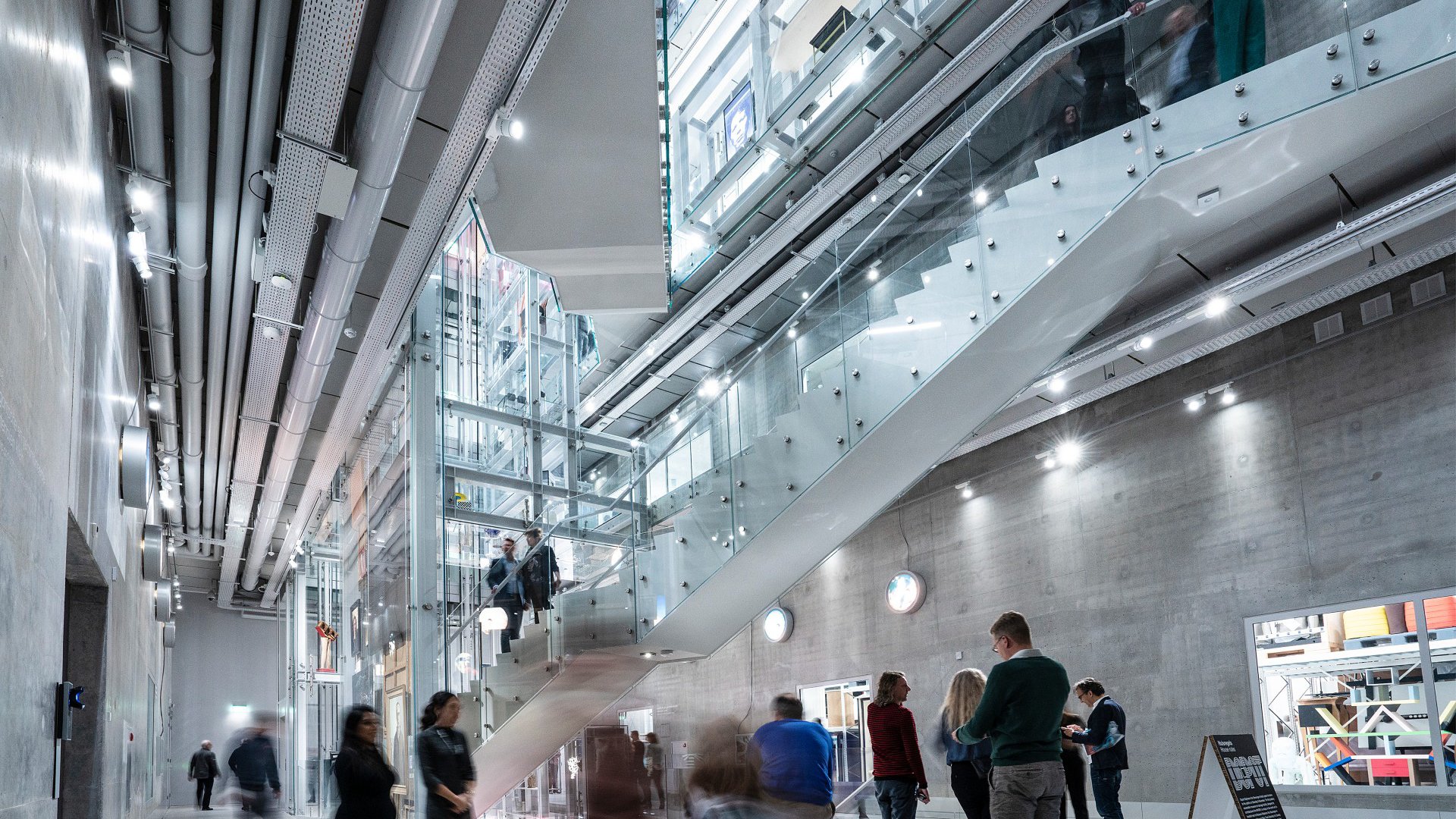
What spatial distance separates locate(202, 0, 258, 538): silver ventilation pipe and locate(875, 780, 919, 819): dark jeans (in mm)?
5732

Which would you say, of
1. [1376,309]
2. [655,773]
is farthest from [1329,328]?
[655,773]

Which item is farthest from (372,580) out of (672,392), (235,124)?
(235,124)

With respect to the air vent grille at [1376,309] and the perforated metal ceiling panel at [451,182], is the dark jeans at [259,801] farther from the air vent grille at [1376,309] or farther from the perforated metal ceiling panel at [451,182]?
the air vent grille at [1376,309]

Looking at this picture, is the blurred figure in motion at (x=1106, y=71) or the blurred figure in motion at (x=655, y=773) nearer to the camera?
the blurred figure in motion at (x=655, y=773)

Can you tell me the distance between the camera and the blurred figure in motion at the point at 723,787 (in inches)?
133

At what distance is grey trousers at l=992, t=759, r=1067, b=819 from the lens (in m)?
4.14

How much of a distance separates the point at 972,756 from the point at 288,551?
17344 mm

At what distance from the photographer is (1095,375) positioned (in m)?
10.8

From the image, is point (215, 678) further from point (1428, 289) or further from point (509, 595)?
point (1428, 289)

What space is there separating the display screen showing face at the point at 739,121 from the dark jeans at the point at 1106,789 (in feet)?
20.2

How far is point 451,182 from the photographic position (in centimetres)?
744

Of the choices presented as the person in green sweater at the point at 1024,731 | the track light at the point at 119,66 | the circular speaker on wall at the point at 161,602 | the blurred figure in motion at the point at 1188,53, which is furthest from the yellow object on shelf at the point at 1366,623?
the circular speaker on wall at the point at 161,602

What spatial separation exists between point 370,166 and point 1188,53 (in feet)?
17.0

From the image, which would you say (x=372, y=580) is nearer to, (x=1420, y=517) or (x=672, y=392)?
(x=672, y=392)
